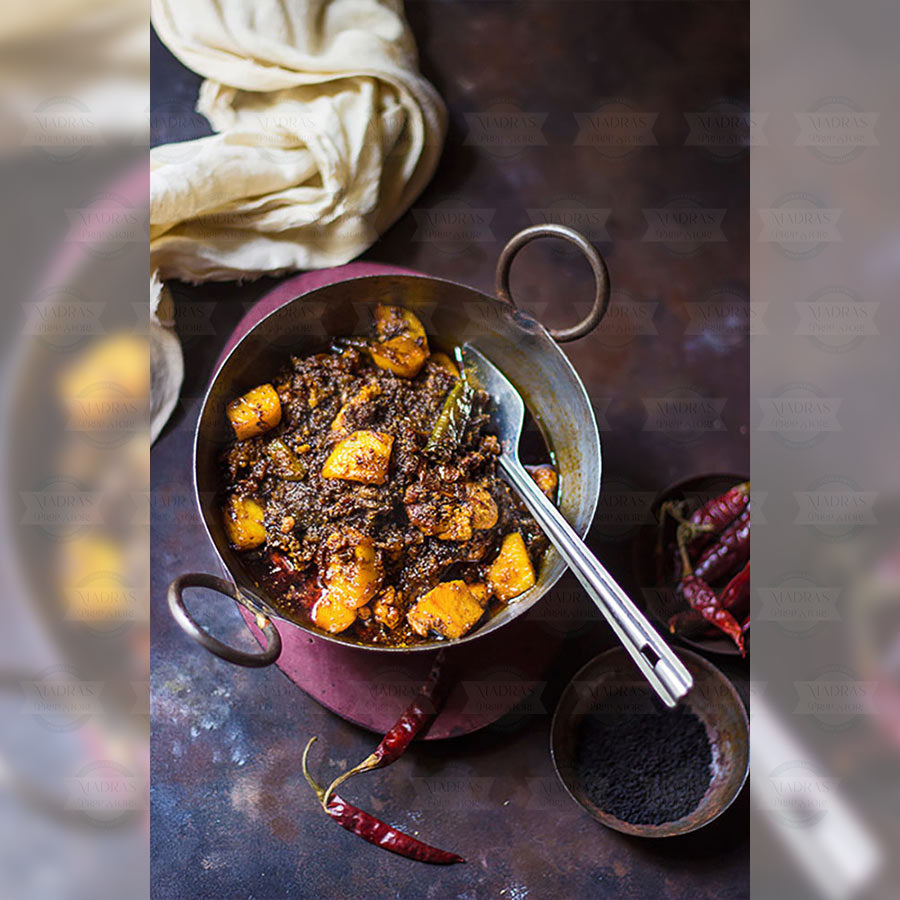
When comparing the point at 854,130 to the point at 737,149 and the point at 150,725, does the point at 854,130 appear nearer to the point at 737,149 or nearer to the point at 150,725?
the point at 737,149

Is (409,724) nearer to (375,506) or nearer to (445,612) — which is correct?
(445,612)

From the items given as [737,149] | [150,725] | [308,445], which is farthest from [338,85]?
[150,725]

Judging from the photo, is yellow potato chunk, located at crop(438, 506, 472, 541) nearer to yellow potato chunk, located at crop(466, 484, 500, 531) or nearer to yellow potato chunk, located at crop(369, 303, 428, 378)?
yellow potato chunk, located at crop(466, 484, 500, 531)

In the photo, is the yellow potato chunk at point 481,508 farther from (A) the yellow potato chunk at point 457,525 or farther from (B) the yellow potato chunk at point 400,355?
(B) the yellow potato chunk at point 400,355

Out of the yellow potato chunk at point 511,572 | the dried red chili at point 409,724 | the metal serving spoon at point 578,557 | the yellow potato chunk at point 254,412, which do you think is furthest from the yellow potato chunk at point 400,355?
the dried red chili at point 409,724

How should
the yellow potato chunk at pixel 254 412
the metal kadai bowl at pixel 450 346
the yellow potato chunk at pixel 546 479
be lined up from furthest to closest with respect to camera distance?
the yellow potato chunk at pixel 546 479
the yellow potato chunk at pixel 254 412
the metal kadai bowl at pixel 450 346

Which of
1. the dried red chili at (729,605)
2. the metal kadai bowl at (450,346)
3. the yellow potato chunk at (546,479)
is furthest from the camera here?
the dried red chili at (729,605)

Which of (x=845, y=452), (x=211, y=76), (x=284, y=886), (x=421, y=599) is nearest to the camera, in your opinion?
(x=421, y=599)
